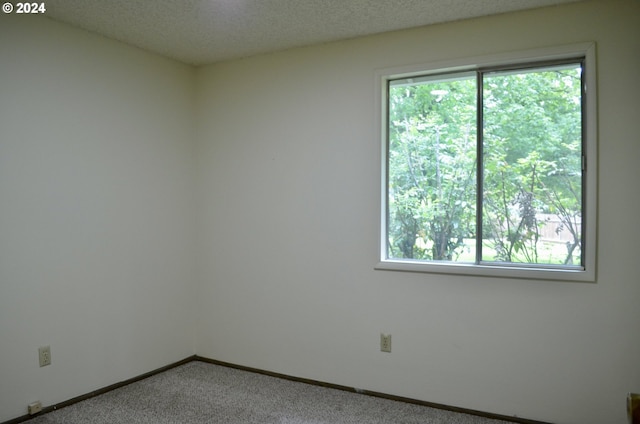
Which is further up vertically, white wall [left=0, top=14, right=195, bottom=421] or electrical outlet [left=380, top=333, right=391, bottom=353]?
white wall [left=0, top=14, right=195, bottom=421]

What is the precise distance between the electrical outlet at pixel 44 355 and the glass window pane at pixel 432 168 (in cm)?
228

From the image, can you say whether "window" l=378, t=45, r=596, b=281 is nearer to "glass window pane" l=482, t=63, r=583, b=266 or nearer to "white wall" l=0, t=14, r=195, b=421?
"glass window pane" l=482, t=63, r=583, b=266

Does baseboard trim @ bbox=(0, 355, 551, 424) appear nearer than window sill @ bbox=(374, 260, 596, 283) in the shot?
No

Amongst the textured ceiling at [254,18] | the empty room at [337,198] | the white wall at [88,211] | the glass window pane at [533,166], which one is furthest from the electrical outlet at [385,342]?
the textured ceiling at [254,18]

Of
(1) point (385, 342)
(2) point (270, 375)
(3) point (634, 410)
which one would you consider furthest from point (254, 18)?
(3) point (634, 410)

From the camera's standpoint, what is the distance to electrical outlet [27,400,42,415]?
8.77ft

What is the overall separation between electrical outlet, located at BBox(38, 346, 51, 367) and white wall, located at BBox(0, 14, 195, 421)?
1.3 inches

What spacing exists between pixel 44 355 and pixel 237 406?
1227 mm

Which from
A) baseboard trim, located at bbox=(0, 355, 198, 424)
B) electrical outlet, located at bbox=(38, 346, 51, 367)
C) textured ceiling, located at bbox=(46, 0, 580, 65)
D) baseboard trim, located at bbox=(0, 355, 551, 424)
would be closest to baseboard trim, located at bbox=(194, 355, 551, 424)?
baseboard trim, located at bbox=(0, 355, 551, 424)

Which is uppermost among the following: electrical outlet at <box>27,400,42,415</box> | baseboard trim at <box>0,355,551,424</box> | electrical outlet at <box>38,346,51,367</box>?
electrical outlet at <box>38,346,51,367</box>

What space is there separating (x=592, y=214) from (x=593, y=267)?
297 mm

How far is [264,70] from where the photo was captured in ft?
11.6

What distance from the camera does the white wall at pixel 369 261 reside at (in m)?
2.51

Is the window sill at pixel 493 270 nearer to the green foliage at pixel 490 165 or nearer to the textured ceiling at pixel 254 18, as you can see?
the green foliage at pixel 490 165
